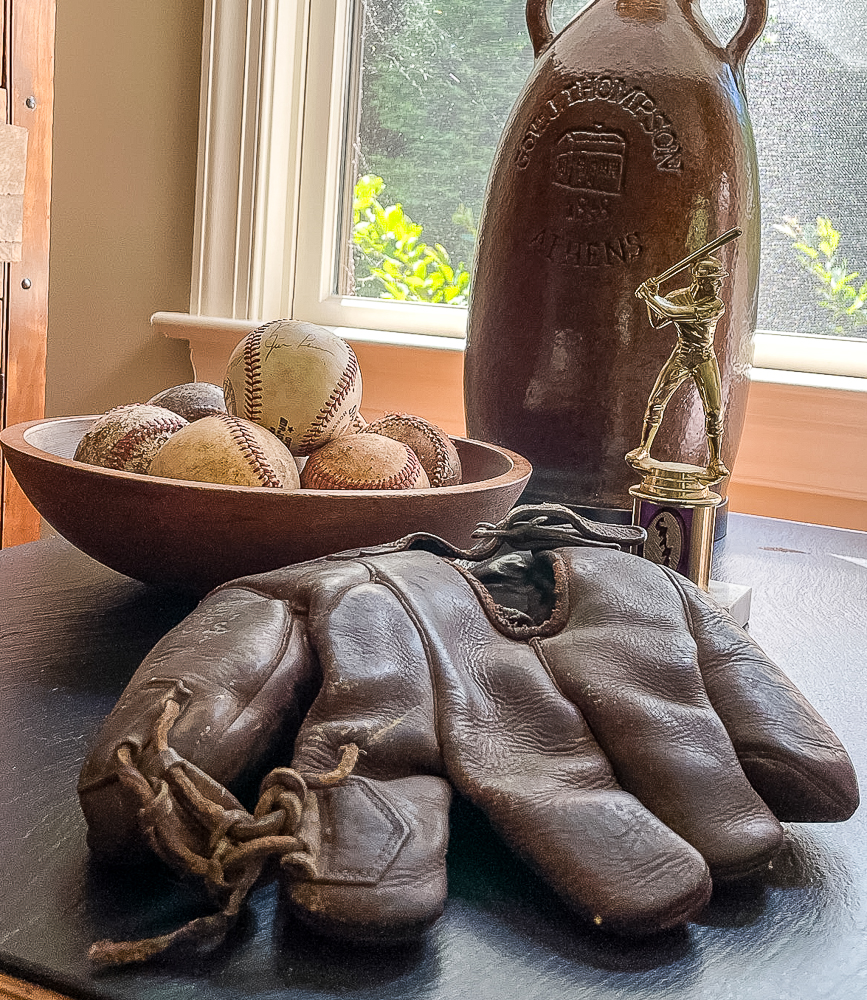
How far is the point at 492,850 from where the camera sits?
44cm

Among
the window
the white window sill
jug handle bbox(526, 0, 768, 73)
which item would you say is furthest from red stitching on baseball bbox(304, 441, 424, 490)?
the window

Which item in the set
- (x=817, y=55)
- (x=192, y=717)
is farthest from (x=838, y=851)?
(x=817, y=55)

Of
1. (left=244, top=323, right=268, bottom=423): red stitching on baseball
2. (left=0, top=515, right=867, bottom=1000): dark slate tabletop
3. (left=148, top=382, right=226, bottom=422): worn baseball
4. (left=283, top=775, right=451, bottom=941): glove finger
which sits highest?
(left=244, top=323, right=268, bottom=423): red stitching on baseball

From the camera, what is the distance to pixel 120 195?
2006 millimetres

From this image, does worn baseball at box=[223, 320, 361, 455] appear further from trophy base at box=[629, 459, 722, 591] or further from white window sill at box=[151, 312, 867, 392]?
white window sill at box=[151, 312, 867, 392]

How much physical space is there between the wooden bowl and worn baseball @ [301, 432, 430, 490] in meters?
0.05

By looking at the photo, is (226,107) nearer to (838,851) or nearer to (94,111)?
(94,111)

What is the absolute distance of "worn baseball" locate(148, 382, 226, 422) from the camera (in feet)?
2.83

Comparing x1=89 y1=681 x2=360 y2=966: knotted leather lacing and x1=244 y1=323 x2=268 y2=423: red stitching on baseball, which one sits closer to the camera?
x1=89 y1=681 x2=360 y2=966: knotted leather lacing

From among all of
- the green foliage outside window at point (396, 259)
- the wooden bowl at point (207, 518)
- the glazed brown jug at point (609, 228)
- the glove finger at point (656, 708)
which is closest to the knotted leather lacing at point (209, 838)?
the glove finger at point (656, 708)

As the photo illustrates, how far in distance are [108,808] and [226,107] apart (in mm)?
1745

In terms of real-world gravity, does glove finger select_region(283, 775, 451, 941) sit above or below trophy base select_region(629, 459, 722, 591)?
below

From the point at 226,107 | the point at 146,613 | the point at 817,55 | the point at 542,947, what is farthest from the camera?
the point at 226,107

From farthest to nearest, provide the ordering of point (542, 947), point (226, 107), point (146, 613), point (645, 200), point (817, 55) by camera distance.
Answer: point (226, 107), point (817, 55), point (645, 200), point (146, 613), point (542, 947)
